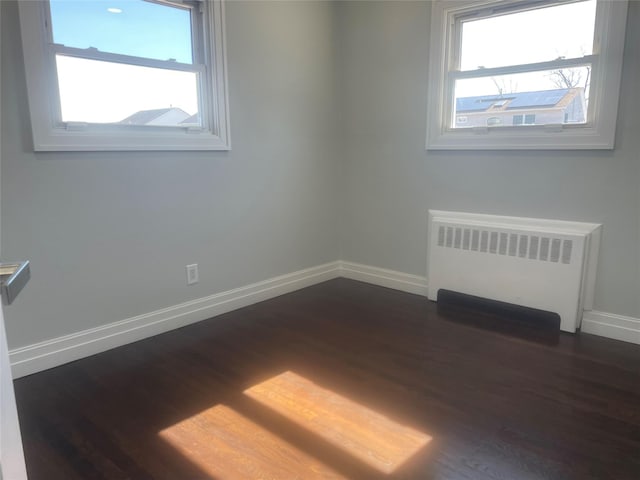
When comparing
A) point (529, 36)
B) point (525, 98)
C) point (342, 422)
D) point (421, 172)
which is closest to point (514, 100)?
point (525, 98)

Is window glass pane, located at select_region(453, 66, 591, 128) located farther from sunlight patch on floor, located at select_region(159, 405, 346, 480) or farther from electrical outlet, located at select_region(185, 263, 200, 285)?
sunlight patch on floor, located at select_region(159, 405, 346, 480)

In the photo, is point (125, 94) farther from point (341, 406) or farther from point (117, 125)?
point (341, 406)

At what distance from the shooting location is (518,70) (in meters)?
2.83

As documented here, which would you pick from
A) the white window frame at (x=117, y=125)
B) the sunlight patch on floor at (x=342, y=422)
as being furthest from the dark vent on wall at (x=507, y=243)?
the white window frame at (x=117, y=125)

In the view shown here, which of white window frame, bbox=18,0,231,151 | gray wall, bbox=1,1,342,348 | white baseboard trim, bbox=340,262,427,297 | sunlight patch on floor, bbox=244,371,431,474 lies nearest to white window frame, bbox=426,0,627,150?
gray wall, bbox=1,1,342,348

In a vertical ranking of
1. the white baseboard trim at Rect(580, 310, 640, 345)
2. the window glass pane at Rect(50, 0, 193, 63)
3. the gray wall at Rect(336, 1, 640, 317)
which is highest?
the window glass pane at Rect(50, 0, 193, 63)

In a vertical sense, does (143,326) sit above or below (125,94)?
below

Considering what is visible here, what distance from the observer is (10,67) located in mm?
2027

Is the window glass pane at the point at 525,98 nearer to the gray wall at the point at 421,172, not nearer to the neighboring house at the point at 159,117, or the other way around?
the gray wall at the point at 421,172

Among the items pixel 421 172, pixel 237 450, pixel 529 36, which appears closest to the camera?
pixel 237 450

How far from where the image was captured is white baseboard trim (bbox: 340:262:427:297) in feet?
11.3

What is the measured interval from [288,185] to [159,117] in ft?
3.58

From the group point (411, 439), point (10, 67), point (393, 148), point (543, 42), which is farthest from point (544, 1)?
point (10, 67)

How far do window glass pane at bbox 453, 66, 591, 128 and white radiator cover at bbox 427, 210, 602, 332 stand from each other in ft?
2.09
